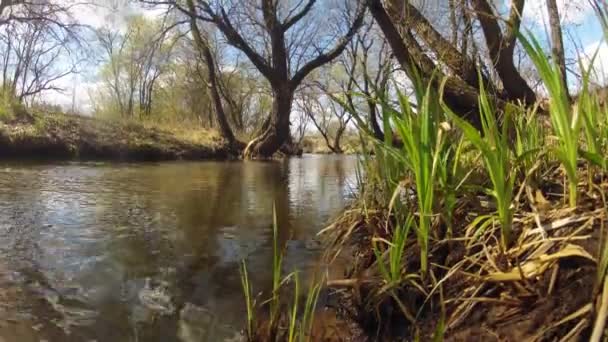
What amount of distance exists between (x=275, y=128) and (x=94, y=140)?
5.65 meters

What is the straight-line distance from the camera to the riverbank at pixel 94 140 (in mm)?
9758

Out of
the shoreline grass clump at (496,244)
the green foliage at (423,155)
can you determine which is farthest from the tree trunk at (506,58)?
the green foliage at (423,155)

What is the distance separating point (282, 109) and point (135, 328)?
41.6 ft

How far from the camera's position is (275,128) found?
14.2 meters

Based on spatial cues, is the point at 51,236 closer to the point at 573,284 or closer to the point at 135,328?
the point at 135,328

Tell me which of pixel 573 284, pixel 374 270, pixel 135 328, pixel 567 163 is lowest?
pixel 135 328

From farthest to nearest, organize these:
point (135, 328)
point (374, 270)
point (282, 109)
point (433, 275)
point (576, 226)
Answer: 1. point (282, 109)
2. point (374, 270)
3. point (135, 328)
4. point (433, 275)
5. point (576, 226)

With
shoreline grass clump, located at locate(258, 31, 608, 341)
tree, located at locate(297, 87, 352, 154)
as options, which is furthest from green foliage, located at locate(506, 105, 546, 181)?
tree, located at locate(297, 87, 352, 154)

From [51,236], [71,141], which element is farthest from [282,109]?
→ [51,236]

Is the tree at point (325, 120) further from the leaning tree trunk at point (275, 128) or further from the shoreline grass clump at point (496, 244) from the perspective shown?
the shoreline grass clump at point (496, 244)

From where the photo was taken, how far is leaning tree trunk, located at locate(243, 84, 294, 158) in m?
13.8

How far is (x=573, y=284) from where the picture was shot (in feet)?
3.51

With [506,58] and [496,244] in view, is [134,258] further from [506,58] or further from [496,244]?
[506,58]

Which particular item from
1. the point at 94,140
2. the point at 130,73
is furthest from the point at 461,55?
the point at 130,73
